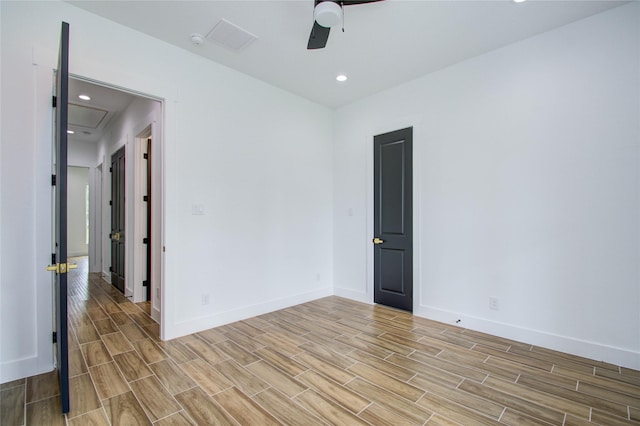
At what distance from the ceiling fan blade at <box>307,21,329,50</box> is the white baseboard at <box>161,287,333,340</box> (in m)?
2.95

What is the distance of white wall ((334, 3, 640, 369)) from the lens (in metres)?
2.49

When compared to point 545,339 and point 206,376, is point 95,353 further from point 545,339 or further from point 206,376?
point 545,339

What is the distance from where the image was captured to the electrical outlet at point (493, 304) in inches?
124

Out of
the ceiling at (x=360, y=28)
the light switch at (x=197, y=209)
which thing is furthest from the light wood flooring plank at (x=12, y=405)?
the ceiling at (x=360, y=28)

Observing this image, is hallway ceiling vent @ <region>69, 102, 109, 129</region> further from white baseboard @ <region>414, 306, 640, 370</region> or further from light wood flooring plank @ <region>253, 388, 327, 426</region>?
white baseboard @ <region>414, 306, 640, 370</region>

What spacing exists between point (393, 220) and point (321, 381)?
2.32 m

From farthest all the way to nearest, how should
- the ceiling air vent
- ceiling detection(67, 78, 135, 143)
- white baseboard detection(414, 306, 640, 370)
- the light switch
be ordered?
ceiling detection(67, 78, 135, 143)
the light switch
the ceiling air vent
white baseboard detection(414, 306, 640, 370)

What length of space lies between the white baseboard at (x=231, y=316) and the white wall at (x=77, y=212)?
28.3ft

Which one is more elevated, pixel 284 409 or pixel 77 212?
pixel 77 212

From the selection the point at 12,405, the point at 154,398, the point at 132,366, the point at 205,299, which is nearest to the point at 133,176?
the point at 205,299

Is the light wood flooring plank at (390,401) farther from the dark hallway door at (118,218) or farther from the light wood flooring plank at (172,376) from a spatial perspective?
the dark hallway door at (118,218)

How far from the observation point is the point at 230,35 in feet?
9.37

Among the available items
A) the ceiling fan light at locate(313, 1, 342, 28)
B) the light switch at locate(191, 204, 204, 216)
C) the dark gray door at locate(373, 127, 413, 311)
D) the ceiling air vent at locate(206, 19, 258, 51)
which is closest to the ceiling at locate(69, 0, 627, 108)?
the ceiling air vent at locate(206, 19, 258, 51)

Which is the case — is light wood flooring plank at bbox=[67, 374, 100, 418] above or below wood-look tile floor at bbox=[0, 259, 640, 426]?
above
